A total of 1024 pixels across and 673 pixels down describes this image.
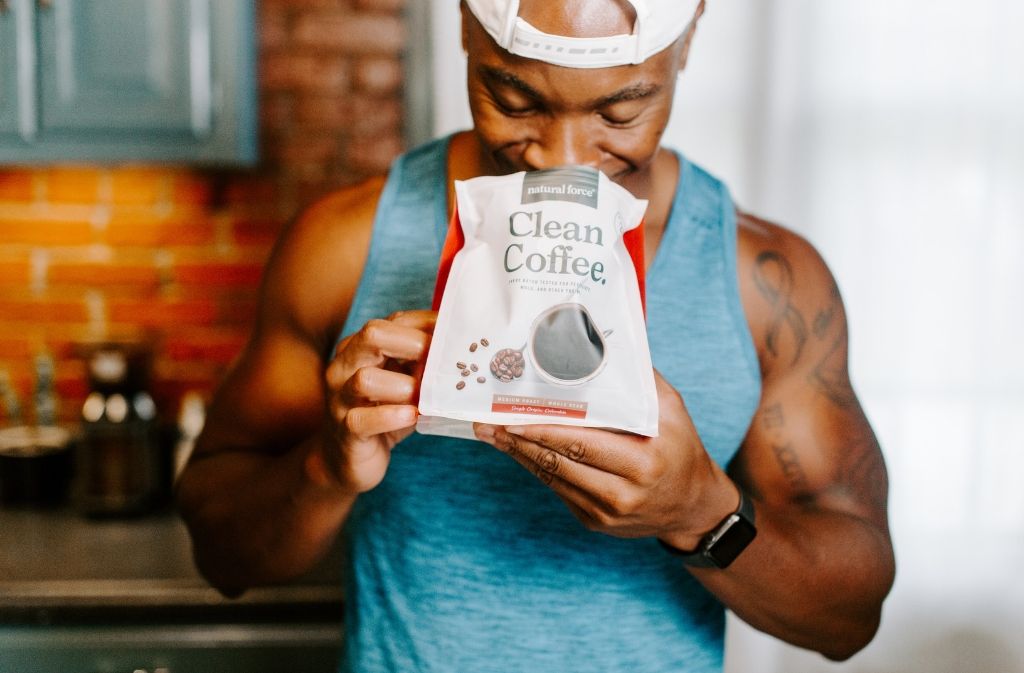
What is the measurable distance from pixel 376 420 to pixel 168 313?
57.5 inches

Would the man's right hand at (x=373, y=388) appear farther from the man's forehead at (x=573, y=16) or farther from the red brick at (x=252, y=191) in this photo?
the red brick at (x=252, y=191)

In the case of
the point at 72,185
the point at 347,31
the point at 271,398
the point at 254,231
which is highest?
the point at 347,31

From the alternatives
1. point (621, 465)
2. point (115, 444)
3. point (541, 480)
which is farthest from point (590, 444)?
point (115, 444)

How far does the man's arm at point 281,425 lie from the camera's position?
90 centimetres

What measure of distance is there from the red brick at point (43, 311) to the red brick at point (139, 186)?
0.86 feet

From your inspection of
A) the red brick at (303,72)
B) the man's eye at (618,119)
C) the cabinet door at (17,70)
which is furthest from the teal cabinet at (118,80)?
the man's eye at (618,119)

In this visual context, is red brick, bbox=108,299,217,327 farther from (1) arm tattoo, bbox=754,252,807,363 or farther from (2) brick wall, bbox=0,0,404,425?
(1) arm tattoo, bbox=754,252,807,363

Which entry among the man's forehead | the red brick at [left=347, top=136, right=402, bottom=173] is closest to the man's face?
the man's forehead

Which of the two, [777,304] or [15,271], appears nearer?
[777,304]

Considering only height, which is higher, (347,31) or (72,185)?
(347,31)

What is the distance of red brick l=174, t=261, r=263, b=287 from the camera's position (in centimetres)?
196

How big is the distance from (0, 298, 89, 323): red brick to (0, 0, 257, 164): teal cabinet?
0.41 m

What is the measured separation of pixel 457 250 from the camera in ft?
2.41

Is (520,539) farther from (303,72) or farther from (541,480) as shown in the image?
(303,72)
